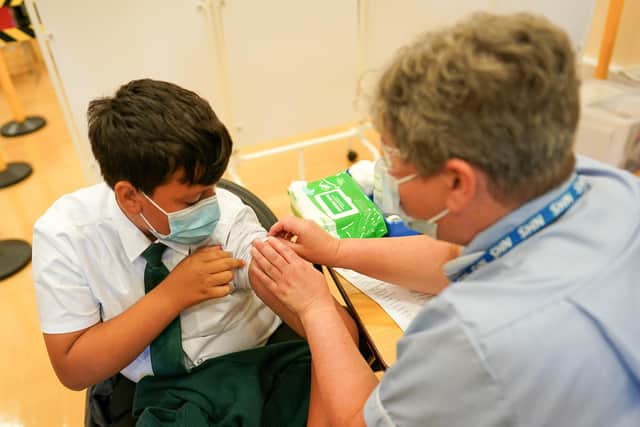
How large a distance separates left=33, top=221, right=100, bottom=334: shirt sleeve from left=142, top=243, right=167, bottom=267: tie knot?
15 cm

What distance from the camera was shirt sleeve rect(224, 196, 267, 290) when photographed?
1.34m

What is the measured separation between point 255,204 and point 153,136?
527 millimetres

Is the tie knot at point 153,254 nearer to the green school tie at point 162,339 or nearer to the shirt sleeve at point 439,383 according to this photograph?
the green school tie at point 162,339

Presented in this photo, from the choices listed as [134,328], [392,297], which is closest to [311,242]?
[392,297]

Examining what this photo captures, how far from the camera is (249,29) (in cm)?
253

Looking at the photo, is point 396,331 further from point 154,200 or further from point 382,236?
point 154,200

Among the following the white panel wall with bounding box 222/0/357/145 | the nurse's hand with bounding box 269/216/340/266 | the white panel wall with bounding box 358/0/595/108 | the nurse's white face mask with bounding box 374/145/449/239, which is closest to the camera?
the nurse's white face mask with bounding box 374/145/449/239

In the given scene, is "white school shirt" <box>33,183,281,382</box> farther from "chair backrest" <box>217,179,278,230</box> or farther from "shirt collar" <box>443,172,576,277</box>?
"shirt collar" <box>443,172,576,277</box>

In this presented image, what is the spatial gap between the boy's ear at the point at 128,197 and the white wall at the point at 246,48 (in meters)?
1.12

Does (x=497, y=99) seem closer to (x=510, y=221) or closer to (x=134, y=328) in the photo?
(x=510, y=221)

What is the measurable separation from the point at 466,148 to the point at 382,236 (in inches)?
29.2

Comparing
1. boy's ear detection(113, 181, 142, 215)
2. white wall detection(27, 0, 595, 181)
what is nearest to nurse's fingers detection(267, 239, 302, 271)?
boy's ear detection(113, 181, 142, 215)

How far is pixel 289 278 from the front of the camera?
3.89ft

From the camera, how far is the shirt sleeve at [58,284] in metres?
1.17
